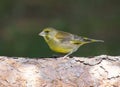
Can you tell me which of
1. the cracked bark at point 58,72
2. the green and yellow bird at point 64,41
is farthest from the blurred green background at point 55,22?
the cracked bark at point 58,72

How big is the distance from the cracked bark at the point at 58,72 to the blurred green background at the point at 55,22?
389 cm

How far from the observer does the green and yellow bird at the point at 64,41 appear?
16.5 ft

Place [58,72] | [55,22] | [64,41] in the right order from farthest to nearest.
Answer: [55,22], [64,41], [58,72]

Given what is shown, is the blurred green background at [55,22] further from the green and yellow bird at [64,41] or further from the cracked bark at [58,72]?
the cracked bark at [58,72]

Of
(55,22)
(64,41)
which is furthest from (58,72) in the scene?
(55,22)

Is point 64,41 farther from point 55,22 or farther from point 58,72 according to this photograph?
point 55,22

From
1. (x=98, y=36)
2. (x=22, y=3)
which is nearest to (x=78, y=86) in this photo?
(x=98, y=36)

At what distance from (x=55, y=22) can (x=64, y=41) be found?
5.38 meters

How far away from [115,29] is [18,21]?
5.53 feet

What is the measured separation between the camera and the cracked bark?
165 inches

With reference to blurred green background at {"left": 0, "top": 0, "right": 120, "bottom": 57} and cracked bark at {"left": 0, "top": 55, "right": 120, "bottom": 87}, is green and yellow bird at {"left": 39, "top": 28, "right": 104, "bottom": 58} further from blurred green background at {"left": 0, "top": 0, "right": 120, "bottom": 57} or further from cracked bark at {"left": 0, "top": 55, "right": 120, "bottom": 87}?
blurred green background at {"left": 0, "top": 0, "right": 120, "bottom": 57}

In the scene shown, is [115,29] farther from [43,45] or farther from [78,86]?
[78,86]

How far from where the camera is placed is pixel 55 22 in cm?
1047

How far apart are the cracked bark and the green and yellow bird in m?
0.66
